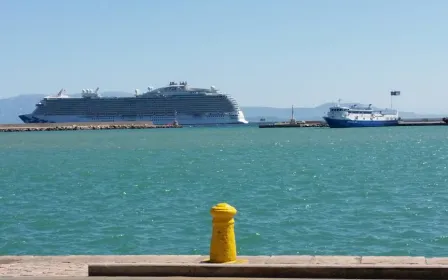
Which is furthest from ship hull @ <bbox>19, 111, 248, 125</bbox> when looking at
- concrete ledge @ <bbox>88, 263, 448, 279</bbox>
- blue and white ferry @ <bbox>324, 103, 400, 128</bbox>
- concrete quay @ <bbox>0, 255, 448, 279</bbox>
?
concrete ledge @ <bbox>88, 263, 448, 279</bbox>

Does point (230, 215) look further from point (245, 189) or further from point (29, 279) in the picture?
point (245, 189)

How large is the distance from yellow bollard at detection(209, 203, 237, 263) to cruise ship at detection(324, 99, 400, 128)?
106 m

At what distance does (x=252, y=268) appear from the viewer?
7.61m

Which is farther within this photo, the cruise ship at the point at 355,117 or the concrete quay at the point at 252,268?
the cruise ship at the point at 355,117

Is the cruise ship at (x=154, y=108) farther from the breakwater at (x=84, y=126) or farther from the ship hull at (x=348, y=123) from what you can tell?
the ship hull at (x=348, y=123)

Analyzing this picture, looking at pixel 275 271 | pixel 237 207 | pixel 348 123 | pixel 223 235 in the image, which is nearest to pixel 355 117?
pixel 348 123

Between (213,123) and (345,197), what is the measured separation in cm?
11902

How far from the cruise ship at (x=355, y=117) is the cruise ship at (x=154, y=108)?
27.6 metres

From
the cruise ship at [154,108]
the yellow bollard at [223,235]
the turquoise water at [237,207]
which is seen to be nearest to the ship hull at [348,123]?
the cruise ship at [154,108]

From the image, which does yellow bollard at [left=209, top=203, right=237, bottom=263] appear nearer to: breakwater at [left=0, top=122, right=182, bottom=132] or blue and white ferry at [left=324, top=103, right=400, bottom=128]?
blue and white ferry at [left=324, top=103, right=400, bottom=128]

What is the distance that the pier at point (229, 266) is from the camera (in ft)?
24.4

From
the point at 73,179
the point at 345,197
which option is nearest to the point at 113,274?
the point at 345,197

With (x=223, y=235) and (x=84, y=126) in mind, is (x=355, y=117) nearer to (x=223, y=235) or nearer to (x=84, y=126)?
(x=84, y=126)

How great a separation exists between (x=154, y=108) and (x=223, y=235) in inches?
5271
